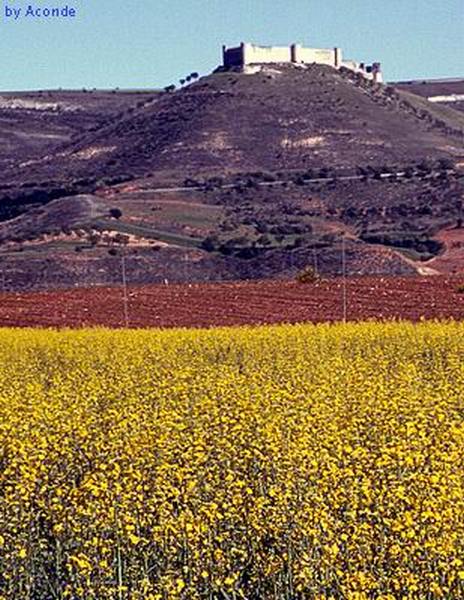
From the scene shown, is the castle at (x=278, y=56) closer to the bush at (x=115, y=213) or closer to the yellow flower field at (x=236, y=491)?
the bush at (x=115, y=213)

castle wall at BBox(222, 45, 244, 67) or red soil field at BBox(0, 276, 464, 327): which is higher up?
castle wall at BBox(222, 45, 244, 67)

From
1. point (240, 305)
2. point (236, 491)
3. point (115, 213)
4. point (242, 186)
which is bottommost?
point (242, 186)

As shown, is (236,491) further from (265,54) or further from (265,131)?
(265,54)

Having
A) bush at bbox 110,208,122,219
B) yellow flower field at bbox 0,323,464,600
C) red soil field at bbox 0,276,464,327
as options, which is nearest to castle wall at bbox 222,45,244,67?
bush at bbox 110,208,122,219

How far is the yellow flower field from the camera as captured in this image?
8.30 meters

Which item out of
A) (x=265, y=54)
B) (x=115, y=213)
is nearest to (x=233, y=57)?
(x=265, y=54)

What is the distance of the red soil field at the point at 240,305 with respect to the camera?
112 feet

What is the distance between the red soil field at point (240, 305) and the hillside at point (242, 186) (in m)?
17.3

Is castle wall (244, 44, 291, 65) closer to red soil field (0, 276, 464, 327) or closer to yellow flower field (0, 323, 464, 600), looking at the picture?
red soil field (0, 276, 464, 327)

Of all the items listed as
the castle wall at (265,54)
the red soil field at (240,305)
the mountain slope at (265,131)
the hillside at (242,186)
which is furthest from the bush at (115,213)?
the castle wall at (265,54)

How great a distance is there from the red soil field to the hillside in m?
17.3

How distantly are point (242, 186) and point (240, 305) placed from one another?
5165 centimetres

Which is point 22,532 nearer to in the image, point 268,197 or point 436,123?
point 268,197

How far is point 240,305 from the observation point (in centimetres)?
3772
